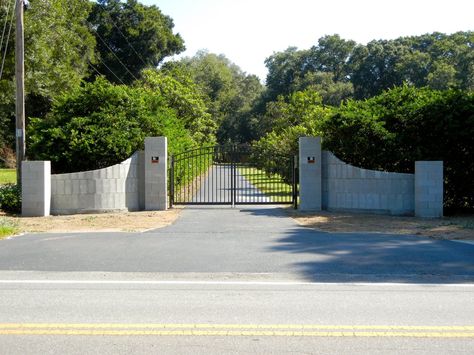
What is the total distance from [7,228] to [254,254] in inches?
250

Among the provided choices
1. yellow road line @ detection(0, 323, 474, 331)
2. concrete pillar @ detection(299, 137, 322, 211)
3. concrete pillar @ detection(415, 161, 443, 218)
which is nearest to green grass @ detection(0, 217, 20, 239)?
yellow road line @ detection(0, 323, 474, 331)

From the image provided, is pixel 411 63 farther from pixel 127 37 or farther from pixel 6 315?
pixel 6 315

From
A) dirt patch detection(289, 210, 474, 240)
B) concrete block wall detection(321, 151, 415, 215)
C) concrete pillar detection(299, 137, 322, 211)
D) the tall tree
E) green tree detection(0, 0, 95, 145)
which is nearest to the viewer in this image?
dirt patch detection(289, 210, 474, 240)

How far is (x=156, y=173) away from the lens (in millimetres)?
18328

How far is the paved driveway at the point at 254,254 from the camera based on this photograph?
959 cm

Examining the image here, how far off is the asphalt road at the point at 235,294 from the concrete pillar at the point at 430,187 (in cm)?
407

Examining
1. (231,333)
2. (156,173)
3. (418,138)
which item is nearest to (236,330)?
(231,333)

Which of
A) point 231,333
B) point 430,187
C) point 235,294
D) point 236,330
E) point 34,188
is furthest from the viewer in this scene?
point 34,188

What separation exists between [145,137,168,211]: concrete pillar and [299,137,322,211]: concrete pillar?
4.28 meters

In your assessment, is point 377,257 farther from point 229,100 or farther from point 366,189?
point 229,100

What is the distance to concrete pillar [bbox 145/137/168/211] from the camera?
18297 millimetres

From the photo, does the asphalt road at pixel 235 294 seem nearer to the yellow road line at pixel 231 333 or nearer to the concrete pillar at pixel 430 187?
the yellow road line at pixel 231 333

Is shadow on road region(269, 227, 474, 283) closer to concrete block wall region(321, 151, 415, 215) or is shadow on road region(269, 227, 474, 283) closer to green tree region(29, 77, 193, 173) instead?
concrete block wall region(321, 151, 415, 215)

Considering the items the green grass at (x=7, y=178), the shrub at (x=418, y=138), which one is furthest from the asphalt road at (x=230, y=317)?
the green grass at (x=7, y=178)
